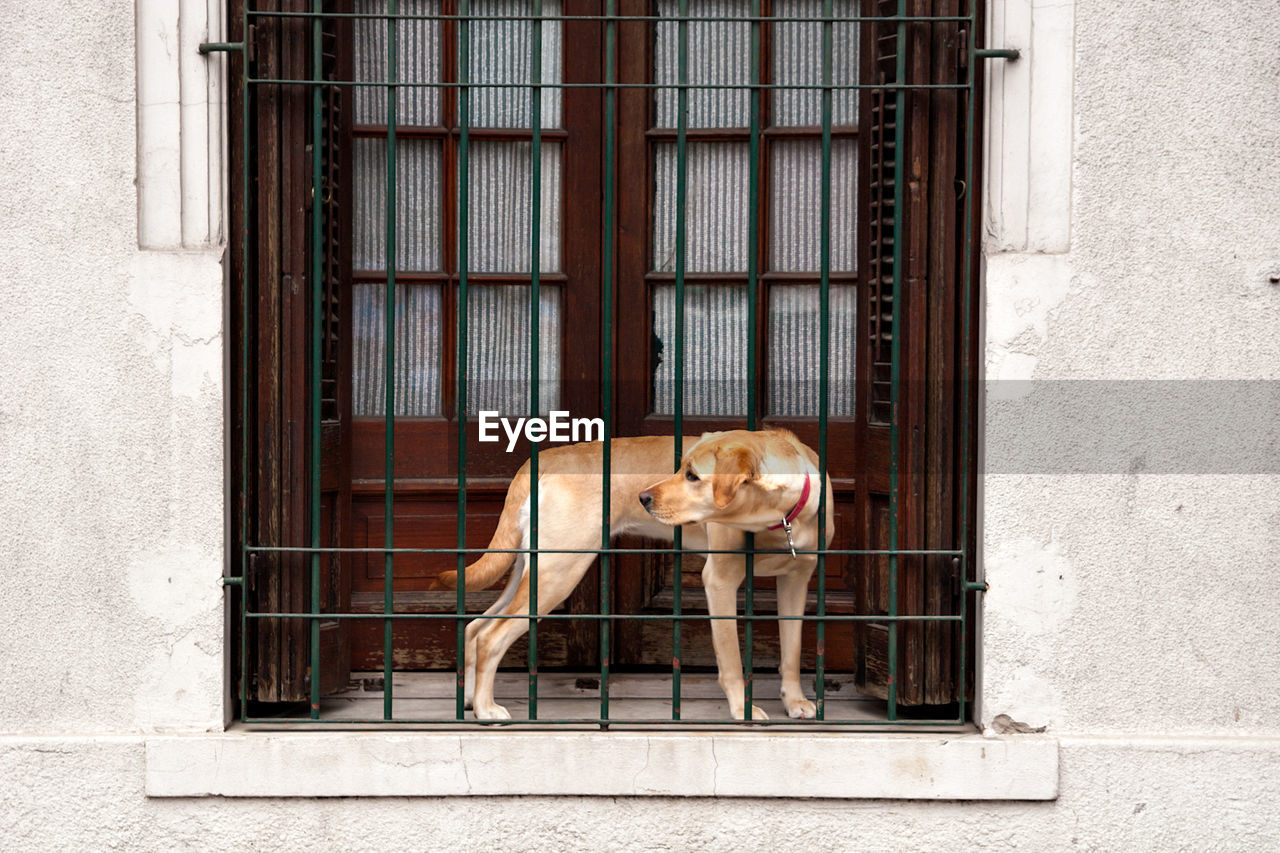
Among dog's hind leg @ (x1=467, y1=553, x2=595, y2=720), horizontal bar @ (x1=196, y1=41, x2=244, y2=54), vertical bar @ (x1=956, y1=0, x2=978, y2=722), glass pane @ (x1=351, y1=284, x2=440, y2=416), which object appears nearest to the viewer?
horizontal bar @ (x1=196, y1=41, x2=244, y2=54)

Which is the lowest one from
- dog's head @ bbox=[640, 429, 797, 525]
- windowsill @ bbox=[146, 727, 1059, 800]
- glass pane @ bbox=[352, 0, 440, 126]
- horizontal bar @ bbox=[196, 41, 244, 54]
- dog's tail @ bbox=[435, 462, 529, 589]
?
windowsill @ bbox=[146, 727, 1059, 800]

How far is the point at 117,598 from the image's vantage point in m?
3.71

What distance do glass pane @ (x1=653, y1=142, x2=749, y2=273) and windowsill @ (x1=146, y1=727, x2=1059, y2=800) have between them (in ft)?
5.87

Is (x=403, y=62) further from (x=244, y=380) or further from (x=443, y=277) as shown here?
(x=244, y=380)

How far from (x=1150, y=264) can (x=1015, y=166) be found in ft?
1.62

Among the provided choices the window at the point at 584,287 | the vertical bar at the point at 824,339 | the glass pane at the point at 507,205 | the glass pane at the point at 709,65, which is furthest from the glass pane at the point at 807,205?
the glass pane at the point at 507,205

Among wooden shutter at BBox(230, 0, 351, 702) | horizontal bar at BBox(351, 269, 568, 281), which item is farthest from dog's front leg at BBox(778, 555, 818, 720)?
wooden shutter at BBox(230, 0, 351, 702)

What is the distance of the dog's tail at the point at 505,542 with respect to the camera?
4066 mm

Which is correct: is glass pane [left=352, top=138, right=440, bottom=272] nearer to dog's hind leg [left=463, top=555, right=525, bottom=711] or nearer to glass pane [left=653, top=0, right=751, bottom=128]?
glass pane [left=653, top=0, right=751, bottom=128]

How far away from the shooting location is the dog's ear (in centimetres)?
374

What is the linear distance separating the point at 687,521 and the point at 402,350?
1.40m

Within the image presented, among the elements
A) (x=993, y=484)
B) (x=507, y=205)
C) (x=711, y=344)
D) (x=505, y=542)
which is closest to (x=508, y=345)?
(x=507, y=205)

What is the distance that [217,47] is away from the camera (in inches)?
144

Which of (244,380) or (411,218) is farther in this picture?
→ (411,218)
